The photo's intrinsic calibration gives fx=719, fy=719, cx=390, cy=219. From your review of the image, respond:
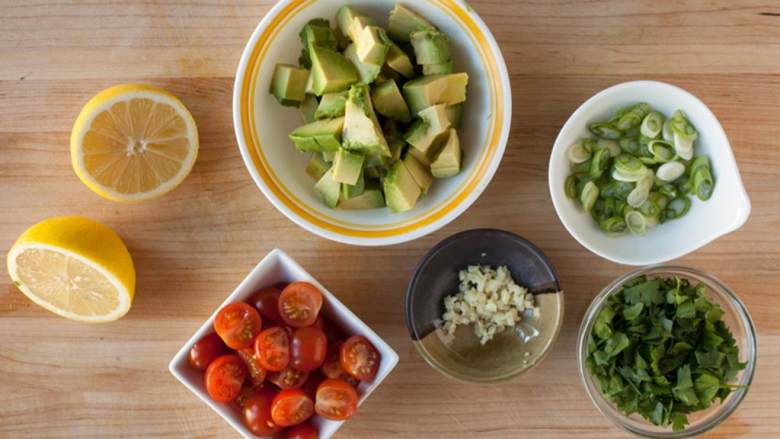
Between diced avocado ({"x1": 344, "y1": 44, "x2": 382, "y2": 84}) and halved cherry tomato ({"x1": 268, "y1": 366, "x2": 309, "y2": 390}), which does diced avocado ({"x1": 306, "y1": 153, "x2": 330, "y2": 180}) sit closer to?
diced avocado ({"x1": 344, "y1": 44, "x2": 382, "y2": 84})

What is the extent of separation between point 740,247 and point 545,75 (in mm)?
575

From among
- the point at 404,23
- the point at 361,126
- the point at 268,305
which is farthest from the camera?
the point at 268,305

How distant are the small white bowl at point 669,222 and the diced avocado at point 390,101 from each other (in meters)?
0.31

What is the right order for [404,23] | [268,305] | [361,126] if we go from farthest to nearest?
1. [268,305]
2. [404,23]
3. [361,126]

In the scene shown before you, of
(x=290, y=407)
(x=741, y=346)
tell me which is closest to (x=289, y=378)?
(x=290, y=407)

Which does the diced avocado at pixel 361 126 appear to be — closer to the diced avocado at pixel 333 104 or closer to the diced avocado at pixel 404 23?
the diced avocado at pixel 333 104

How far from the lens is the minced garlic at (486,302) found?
1537 mm

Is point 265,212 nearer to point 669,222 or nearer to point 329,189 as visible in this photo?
point 329,189

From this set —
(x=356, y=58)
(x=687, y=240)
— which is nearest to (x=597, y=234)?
(x=687, y=240)

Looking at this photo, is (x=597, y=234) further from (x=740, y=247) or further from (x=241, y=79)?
(x=241, y=79)

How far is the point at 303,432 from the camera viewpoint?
4.77 ft

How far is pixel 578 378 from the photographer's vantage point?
1.60 metres

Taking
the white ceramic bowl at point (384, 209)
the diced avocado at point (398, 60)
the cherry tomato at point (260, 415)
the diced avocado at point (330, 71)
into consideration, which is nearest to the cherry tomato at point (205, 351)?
the cherry tomato at point (260, 415)

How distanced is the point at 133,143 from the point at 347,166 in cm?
51
